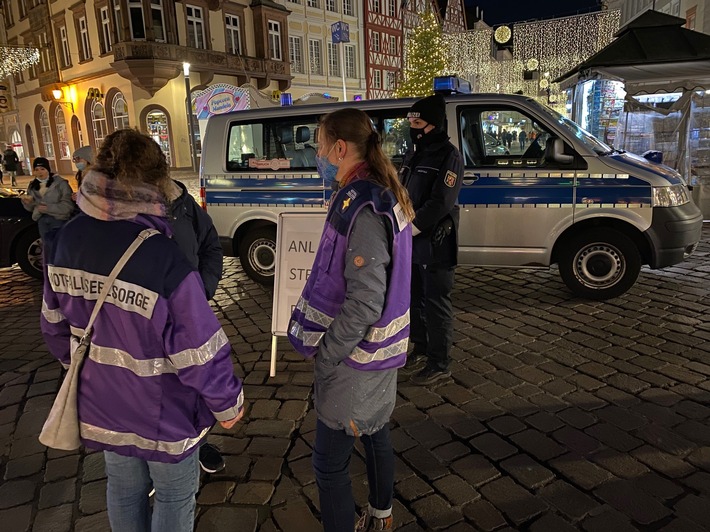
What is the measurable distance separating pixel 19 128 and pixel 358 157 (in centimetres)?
4216

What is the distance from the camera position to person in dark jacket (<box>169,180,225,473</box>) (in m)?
2.74

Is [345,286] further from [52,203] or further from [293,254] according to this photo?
[52,203]

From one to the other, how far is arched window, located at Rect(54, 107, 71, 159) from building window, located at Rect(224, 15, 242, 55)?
11.1 m

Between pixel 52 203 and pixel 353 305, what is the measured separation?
21.1 feet

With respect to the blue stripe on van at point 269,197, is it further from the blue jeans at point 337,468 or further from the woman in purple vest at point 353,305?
the blue jeans at point 337,468

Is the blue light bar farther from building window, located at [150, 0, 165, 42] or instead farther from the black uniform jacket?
building window, located at [150, 0, 165, 42]

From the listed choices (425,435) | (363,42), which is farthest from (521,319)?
(363,42)

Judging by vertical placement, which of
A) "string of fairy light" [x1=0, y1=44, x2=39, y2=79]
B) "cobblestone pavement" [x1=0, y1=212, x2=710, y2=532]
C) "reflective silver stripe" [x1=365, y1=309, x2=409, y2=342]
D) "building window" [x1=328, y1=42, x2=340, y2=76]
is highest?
"building window" [x1=328, y1=42, x2=340, y2=76]

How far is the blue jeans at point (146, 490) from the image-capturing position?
1868 millimetres

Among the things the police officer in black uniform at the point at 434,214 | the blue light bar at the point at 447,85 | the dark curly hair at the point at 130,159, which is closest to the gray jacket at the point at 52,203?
the blue light bar at the point at 447,85

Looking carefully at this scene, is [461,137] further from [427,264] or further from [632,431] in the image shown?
[632,431]

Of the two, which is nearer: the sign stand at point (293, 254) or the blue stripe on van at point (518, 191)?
the sign stand at point (293, 254)

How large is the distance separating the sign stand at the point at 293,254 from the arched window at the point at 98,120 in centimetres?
2686

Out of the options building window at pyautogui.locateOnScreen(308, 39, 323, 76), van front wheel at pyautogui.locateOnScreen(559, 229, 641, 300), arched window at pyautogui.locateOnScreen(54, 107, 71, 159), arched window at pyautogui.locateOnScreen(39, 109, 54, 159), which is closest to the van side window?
van front wheel at pyautogui.locateOnScreen(559, 229, 641, 300)
